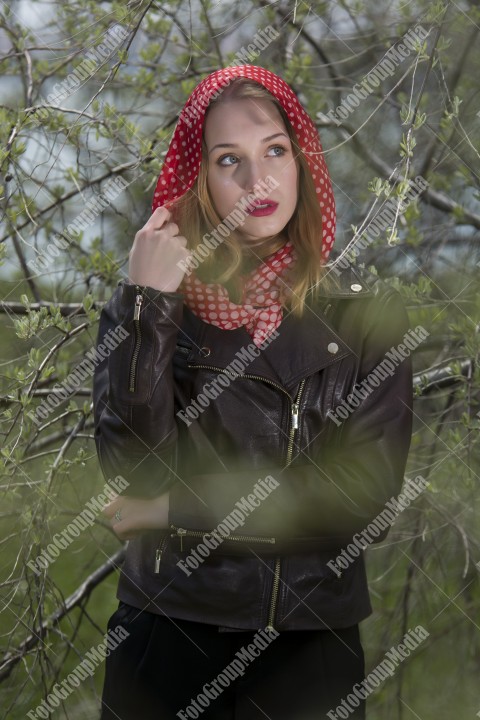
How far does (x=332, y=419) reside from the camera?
6.17 feet

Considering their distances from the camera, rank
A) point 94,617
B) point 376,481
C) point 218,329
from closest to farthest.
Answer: point 376,481 → point 218,329 → point 94,617

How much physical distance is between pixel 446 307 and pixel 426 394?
15.0 inches

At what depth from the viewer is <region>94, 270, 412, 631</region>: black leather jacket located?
1.80 metres

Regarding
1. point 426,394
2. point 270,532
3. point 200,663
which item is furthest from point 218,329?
point 426,394

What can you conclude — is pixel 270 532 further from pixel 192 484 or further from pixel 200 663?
pixel 200 663

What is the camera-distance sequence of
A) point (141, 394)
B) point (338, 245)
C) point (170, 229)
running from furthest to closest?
point (338, 245) → point (170, 229) → point (141, 394)

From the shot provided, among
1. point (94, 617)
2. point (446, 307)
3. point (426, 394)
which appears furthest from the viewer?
point (94, 617)

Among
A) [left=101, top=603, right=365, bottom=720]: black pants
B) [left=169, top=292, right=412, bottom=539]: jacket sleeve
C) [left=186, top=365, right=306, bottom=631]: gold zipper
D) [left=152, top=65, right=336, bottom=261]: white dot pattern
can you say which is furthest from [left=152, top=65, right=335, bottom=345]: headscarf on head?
[left=101, top=603, right=365, bottom=720]: black pants

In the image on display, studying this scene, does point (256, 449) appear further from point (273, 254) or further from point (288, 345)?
point (273, 254)

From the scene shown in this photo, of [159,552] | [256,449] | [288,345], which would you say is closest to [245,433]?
[256,449]

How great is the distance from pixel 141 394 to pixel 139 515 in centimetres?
27

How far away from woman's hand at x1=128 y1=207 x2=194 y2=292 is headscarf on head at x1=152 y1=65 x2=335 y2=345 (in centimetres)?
12

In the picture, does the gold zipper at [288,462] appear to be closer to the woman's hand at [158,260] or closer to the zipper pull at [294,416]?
the zipper pull at [294,416]

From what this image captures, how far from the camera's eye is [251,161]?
1920mm
